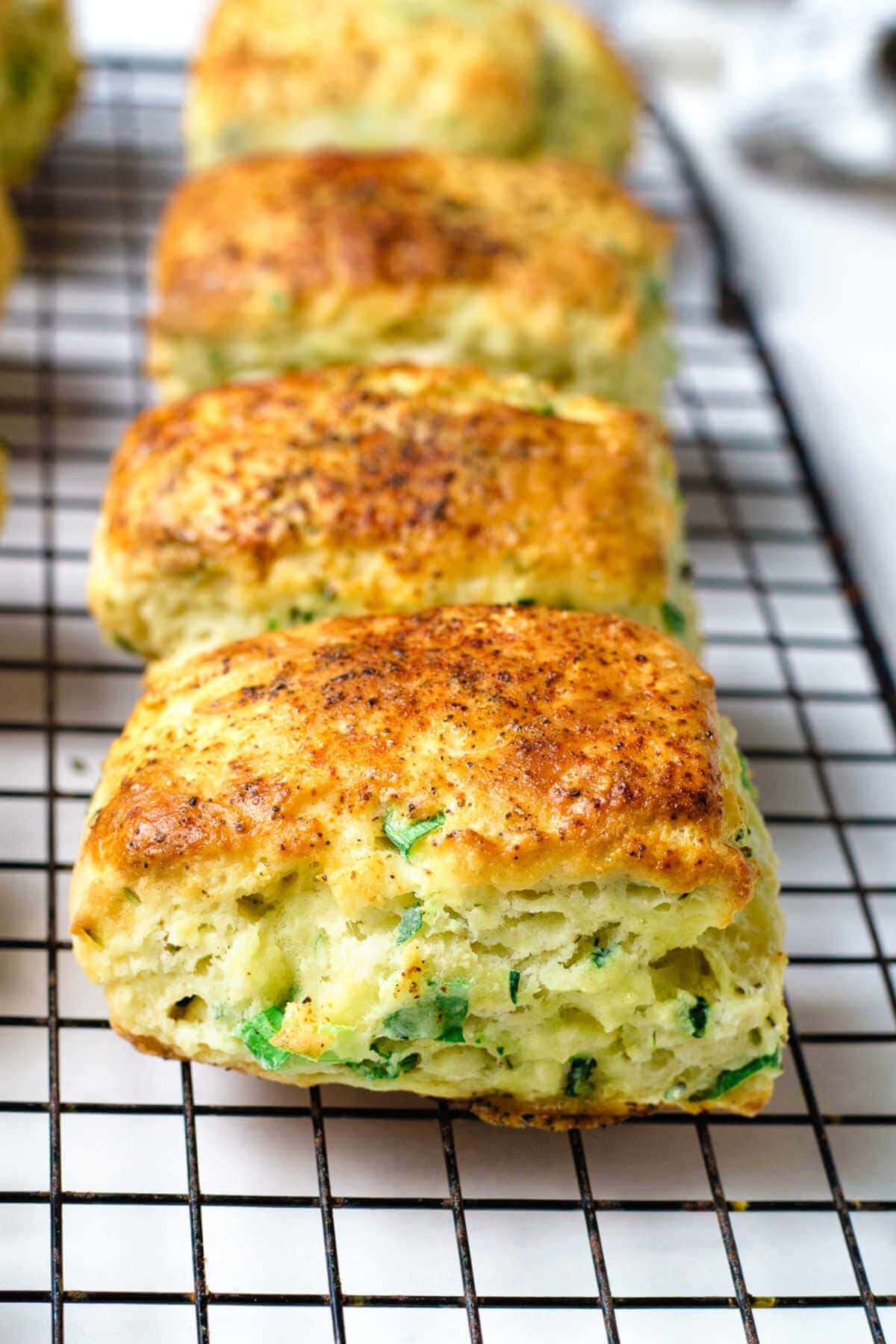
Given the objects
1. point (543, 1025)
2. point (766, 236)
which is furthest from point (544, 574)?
point (766, 236)

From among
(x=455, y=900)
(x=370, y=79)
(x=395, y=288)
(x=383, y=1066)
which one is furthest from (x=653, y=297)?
(x=383, y=1066)

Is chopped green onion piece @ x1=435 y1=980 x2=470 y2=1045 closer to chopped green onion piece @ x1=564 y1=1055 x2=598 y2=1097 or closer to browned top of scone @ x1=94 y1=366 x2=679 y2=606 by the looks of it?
chopped green onion piece @ x1=564 y1=1055 x2=598 y2=1097

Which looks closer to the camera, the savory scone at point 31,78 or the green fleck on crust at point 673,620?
the green fleck on crust at point 673,620

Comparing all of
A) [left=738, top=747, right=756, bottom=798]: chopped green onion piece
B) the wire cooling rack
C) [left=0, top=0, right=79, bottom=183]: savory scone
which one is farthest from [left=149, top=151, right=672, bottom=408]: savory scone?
[left=738, top=747, right=756, bottom=798]: chopped green onion piece

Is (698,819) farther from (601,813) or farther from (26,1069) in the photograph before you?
(26,1069)

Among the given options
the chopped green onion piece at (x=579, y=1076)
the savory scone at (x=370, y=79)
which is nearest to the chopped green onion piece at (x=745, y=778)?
the chopped green onion piece at (x=579, y=1076)

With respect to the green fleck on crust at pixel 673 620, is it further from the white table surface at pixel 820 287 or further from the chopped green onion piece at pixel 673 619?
the white table surface at pixel 820 287
